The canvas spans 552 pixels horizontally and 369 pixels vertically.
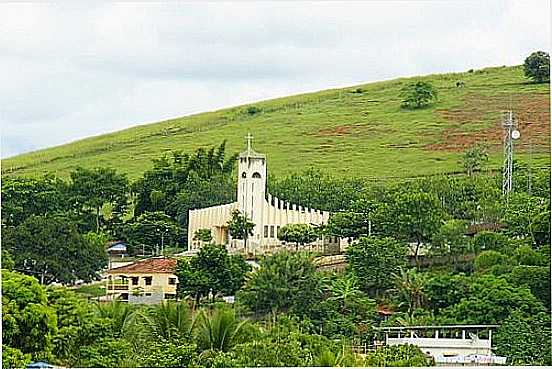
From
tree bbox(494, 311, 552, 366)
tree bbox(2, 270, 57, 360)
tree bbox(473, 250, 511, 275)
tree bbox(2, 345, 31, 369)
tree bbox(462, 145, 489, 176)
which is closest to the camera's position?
tree bbox(2, 345, 31, 369)

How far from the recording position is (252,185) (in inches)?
151

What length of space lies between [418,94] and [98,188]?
118cm

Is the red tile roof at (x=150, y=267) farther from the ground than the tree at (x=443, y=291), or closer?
farther from the ground

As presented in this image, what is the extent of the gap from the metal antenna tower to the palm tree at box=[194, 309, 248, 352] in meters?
1.06

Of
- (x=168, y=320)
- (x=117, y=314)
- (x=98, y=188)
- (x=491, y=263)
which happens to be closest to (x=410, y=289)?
(x=491, y=263)

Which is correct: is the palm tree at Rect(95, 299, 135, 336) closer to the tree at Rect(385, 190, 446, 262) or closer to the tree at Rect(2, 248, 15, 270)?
the tree at Rect(2, 248, 15, 270)

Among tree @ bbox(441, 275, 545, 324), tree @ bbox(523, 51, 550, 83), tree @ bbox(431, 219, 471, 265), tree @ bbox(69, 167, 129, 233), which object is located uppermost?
tree @ bbox(523, 51, 550, 83)

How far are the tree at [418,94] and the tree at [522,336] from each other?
817 mm

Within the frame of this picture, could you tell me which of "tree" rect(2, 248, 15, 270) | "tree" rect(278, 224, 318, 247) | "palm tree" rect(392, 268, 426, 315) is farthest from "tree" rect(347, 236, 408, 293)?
"tree" rect(2, 248, 15, 270)

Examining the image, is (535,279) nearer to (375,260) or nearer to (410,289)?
(410,289)

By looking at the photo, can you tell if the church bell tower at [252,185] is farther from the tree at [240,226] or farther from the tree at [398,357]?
the tree at [398,357]

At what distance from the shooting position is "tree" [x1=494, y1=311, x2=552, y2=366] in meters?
3.56

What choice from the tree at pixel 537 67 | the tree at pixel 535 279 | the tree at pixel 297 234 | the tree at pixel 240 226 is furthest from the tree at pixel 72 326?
the tree at pixel 537 67

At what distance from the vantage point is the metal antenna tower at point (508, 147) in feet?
12.7
